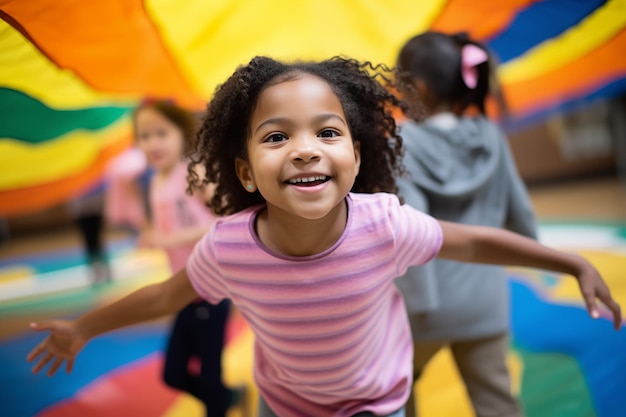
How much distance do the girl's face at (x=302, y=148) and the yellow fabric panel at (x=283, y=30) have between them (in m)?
0.81

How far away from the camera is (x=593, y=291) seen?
103cm

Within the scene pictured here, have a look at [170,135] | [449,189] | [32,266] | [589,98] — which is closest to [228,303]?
[170,135]

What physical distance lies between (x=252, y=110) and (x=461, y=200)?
0.62 m

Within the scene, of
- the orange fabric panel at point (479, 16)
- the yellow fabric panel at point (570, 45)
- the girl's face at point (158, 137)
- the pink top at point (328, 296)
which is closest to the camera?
the pink top at point (328, 296)

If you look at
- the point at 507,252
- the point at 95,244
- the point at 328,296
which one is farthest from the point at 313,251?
the point at 95,244

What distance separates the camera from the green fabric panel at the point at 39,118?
4.94 feet

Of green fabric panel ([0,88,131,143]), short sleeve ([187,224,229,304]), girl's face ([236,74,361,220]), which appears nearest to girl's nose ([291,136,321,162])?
girl's face ([236,74,361,220])

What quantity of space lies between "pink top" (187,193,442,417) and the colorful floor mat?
667 mm

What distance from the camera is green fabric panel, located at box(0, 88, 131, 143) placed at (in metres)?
1.50

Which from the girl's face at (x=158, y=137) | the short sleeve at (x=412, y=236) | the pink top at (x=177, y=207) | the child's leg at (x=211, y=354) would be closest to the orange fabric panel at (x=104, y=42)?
the girl's face at (x=158, y=137)

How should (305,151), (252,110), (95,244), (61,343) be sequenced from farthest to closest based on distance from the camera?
1. (95,244)
2. (61,343)
3. (252,110)
4. (305,151)

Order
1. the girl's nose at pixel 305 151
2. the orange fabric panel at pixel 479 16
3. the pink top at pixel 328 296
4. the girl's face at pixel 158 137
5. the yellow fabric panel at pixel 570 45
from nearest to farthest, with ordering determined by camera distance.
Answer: the girl's nose at pixel 305 151 < the pink top at pixel 328 296 < the yellow fabric panel at pixel 570 45 < the orange fabric panel at pixel 479 16 < the girl's face at pixel 158 137

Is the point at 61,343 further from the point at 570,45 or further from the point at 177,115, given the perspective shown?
the point at 570,45

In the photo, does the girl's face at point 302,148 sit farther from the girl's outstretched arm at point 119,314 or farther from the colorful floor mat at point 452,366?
the colorful floor mat at point 452,366
